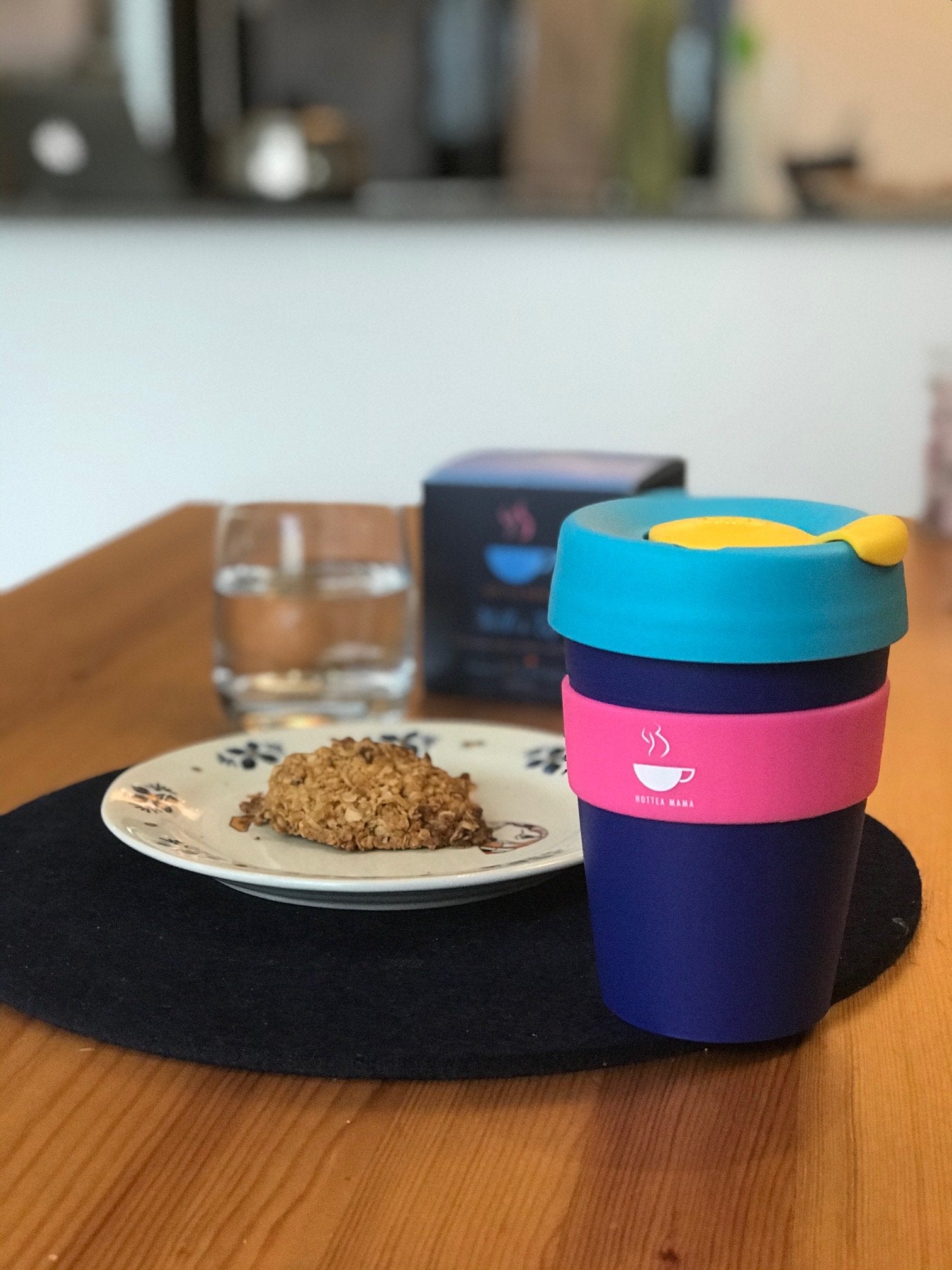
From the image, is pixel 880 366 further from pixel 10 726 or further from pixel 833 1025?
pixel 833 1025

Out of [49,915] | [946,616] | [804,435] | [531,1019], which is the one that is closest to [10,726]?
[49,915]

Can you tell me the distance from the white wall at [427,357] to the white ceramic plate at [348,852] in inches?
71.4

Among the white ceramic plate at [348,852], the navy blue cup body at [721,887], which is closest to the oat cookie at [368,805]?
the white ceramic plate at [348,852]

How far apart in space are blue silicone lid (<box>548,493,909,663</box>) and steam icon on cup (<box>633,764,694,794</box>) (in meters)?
0.04

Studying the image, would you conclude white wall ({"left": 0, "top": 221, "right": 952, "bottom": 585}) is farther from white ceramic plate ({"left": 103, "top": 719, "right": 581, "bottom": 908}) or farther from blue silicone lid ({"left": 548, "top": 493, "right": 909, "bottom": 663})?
blue silicone lid ({"left": 548, "top": 493, "right": 909, "bottom": 663})

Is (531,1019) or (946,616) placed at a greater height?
(531,1019)

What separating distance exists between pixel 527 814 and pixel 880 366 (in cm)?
204

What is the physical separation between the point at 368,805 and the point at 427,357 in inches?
84.2

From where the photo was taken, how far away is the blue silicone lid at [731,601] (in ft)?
1.45

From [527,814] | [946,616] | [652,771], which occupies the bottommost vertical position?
[946,616]

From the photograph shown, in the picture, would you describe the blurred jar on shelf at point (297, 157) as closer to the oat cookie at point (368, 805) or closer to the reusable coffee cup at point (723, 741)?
the oat cookie at point (368, 805)

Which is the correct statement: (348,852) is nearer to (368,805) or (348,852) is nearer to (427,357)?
(368,805)

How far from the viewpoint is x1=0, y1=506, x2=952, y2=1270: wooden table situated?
1.32 ft

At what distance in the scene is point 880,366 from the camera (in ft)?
8.32
